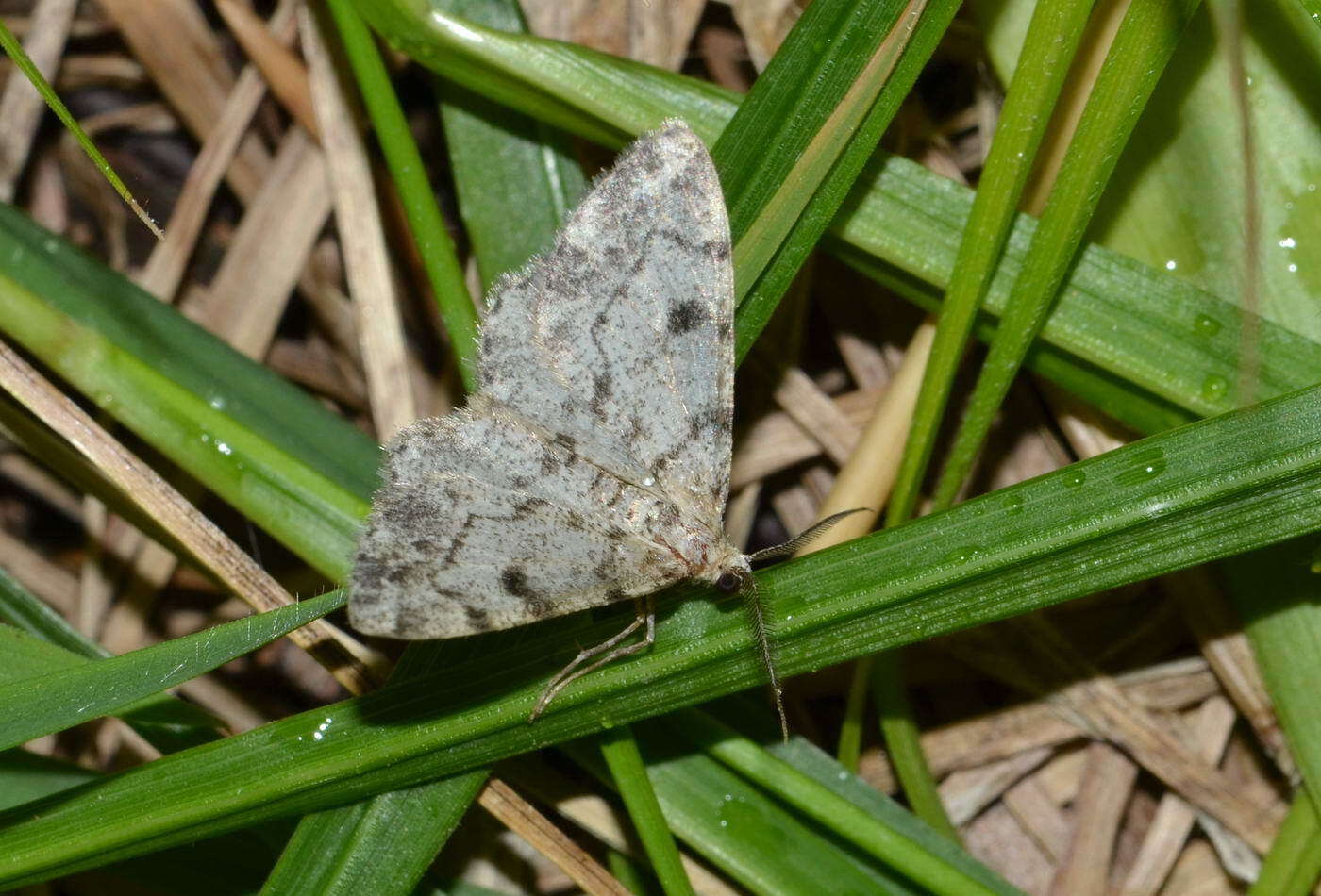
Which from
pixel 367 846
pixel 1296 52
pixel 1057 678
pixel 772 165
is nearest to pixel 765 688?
pixel 1057 678

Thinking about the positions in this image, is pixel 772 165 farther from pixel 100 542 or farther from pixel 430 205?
pixel 100 542

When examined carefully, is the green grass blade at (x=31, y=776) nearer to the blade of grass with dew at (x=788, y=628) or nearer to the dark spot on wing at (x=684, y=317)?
the blade of grass with dew at (x=788, y=628)

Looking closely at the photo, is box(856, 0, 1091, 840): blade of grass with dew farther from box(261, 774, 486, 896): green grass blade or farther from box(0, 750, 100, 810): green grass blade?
box(0, 750, 100, 810): green grass blade

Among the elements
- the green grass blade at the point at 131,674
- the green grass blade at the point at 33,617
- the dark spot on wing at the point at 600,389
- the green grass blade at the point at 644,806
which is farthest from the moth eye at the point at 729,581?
the green grass blade at the point at 33,617

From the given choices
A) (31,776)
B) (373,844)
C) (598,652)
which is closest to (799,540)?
(598,652)

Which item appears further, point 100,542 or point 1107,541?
point 100,542

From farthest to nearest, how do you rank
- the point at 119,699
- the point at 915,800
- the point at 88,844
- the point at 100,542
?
the point at 100,542, the point at 915,800, the point at 88,844, the point at 119,699

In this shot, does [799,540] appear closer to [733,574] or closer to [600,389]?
[733,574]
